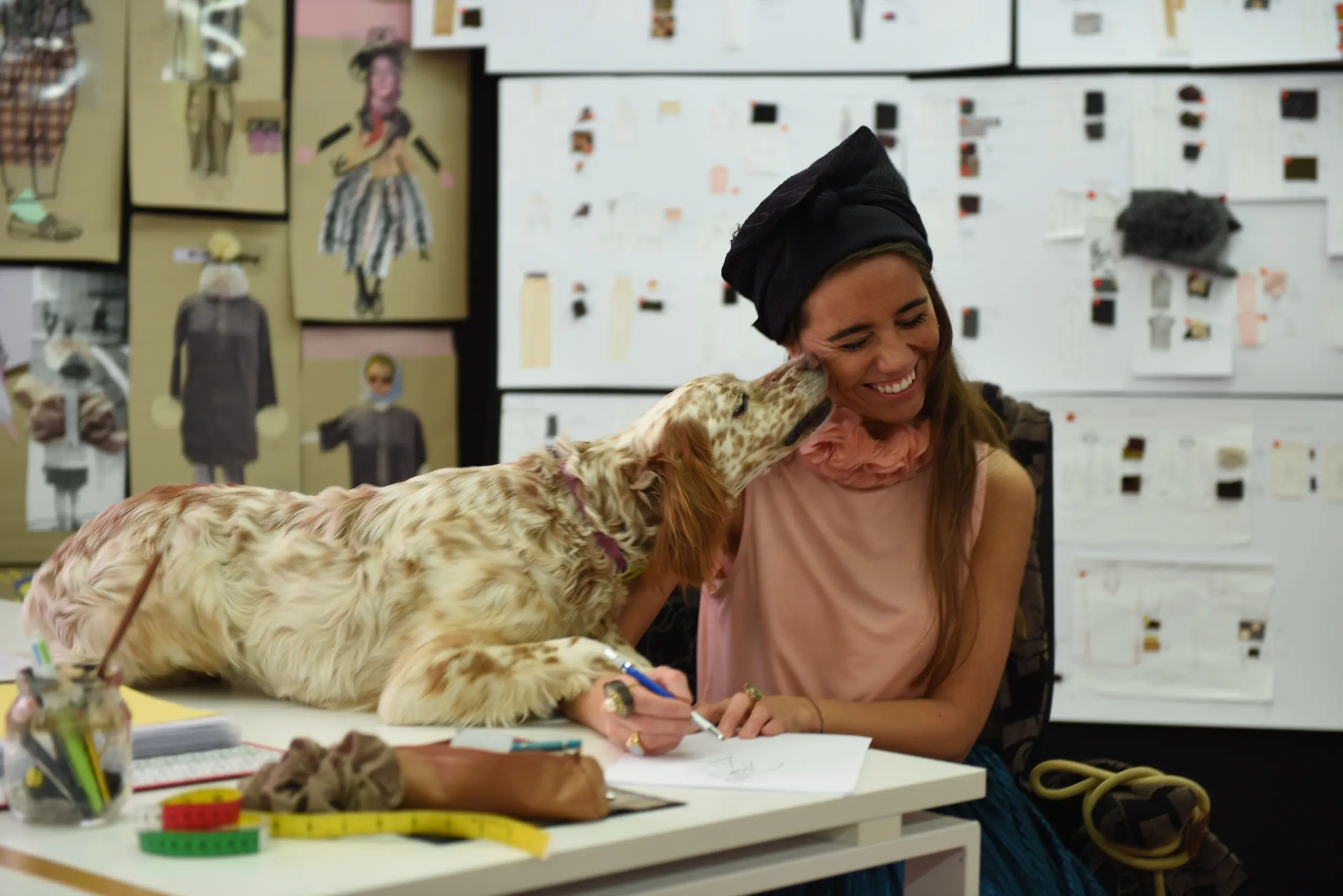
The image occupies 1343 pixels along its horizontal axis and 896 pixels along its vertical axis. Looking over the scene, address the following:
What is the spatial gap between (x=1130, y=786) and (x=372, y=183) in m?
2.63

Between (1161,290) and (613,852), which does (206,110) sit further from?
(613,852)

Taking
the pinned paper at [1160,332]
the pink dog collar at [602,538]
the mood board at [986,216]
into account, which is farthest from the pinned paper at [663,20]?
the pink dog collar at [602,538]

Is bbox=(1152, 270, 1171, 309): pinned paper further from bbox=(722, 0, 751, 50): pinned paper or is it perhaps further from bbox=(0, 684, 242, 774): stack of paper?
bbox=(0, 684, 242, 774): stack of paper

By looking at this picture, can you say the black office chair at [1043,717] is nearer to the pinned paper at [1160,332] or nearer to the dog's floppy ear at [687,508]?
the dog's floppy ear at [687,508]

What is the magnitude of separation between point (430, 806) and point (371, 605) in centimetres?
52

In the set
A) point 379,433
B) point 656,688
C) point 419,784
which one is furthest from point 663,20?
point 419,784

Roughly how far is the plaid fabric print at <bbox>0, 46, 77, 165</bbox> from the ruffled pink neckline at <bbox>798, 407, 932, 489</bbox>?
96.1 inches

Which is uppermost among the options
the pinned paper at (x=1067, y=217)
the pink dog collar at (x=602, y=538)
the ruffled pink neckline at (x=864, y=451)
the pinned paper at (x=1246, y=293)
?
the pinned paper at (x=1067, y=217)

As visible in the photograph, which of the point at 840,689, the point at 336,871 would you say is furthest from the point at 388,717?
the point at 840,689

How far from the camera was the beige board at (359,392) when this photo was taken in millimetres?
3703

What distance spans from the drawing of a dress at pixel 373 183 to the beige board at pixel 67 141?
540 millimetres

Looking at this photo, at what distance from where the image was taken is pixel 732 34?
352cm

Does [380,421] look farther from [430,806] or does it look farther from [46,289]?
[430,806]

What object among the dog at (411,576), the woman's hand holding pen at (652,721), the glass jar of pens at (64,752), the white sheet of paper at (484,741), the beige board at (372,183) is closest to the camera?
the glass jar of pens at (64,752)
